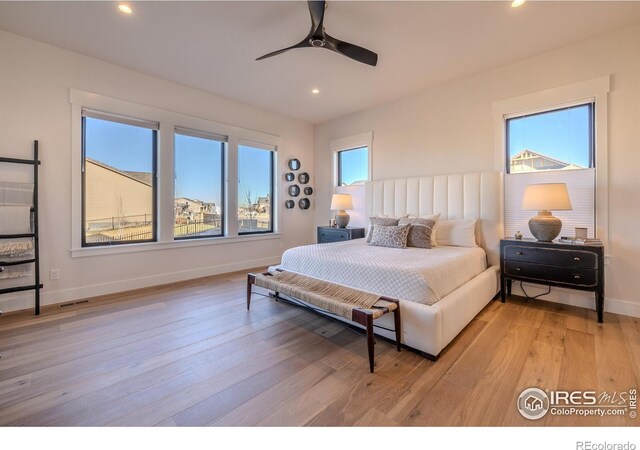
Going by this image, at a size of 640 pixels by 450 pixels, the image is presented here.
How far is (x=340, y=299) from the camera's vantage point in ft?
7.11

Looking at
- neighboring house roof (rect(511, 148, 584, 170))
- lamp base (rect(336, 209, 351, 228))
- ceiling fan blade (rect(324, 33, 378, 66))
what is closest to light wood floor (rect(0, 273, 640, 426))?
neighboring house roof (rect(511, 148, 584, 170))

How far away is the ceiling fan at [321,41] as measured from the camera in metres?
2.15

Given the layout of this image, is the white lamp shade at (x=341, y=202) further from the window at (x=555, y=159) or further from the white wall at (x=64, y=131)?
the window at (x=555, y=159)

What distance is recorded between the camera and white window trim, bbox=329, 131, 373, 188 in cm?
480

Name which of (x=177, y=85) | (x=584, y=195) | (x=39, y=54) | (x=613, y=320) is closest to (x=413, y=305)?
(x=613, y=320)

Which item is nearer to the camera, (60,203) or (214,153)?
(60,203)

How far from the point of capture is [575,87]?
9.59ft

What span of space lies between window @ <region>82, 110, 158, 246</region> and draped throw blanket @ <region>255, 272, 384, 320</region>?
2.16 m

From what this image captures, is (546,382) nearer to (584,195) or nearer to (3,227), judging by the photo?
(584,195)

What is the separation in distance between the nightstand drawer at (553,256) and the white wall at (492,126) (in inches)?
21.2

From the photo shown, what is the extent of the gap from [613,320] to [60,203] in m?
5.87

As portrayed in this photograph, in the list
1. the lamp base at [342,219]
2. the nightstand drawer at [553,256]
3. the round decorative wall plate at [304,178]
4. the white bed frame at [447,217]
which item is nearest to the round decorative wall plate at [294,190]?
the round decorative wall plate at [304,178]

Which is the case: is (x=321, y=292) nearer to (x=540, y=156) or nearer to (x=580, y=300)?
(x=580, y=300)
